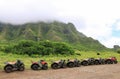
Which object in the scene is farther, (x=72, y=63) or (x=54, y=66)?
(x=72, y=63)

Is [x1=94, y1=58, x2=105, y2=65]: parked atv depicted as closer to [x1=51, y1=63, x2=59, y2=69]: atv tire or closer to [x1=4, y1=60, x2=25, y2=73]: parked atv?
[x1=51, y1=63, x2=59, y2=69]: atv tire

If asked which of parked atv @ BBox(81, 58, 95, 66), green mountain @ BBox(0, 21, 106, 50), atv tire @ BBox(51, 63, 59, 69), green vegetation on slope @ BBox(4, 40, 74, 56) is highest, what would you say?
green mountain @ BBox(0, 21, 106, 50)

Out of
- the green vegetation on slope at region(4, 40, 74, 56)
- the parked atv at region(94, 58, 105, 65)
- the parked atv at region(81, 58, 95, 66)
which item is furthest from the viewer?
the green vegetation on slope at region(4, 40, 74, 56)

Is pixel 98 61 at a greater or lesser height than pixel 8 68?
greater

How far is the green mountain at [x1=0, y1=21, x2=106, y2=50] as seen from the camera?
147 metres

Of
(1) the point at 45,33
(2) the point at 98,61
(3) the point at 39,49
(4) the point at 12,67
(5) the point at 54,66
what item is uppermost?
(1) the point at 45,33

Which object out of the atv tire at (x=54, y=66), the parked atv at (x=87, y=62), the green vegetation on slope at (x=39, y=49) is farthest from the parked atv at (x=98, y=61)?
the green vegetation on slope at (x=39, y=49)

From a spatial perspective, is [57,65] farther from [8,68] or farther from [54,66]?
[8,68]

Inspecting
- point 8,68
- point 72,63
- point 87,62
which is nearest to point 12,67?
point 8,68

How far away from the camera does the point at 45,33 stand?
16100cm

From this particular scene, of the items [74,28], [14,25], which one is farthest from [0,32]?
[74,28]

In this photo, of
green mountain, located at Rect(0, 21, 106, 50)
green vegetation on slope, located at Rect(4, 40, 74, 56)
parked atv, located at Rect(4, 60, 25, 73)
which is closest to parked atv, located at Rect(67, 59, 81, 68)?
parked atv, located at Rect(4, 60, 25, 73)

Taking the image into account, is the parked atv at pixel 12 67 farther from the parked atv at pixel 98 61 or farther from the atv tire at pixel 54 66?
the parked atv at pixel 98 61

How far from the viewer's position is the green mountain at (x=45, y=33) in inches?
5797
